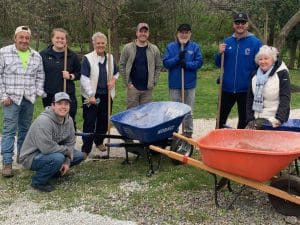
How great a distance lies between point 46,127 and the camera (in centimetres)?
451

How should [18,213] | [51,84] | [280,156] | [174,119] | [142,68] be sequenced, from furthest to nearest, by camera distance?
[142,68] < [51,84] < [174,119] < [18,213] < [280,156]

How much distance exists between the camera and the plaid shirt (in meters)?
4.89

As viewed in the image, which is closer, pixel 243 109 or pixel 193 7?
pixel 243 109

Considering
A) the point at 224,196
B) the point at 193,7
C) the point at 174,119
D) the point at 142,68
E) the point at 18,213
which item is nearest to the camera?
the point at 18,213

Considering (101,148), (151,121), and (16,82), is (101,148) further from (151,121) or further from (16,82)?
(16,82)

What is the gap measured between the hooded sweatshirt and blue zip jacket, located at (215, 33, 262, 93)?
1.98 metres

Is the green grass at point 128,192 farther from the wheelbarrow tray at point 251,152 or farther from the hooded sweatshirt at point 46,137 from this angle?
the wheelbarrow tray at point 251,152

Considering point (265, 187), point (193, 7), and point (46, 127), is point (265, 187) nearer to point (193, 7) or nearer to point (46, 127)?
point (46, 127)

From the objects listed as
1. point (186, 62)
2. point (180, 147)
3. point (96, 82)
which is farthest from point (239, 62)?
point (96, 82)

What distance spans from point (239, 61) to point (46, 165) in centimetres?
246

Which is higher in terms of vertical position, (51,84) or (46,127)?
(51,84)

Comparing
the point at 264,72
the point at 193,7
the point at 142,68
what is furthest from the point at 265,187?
the point at 193,7

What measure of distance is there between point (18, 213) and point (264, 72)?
2.60m

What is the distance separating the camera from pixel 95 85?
5551 millimetres
